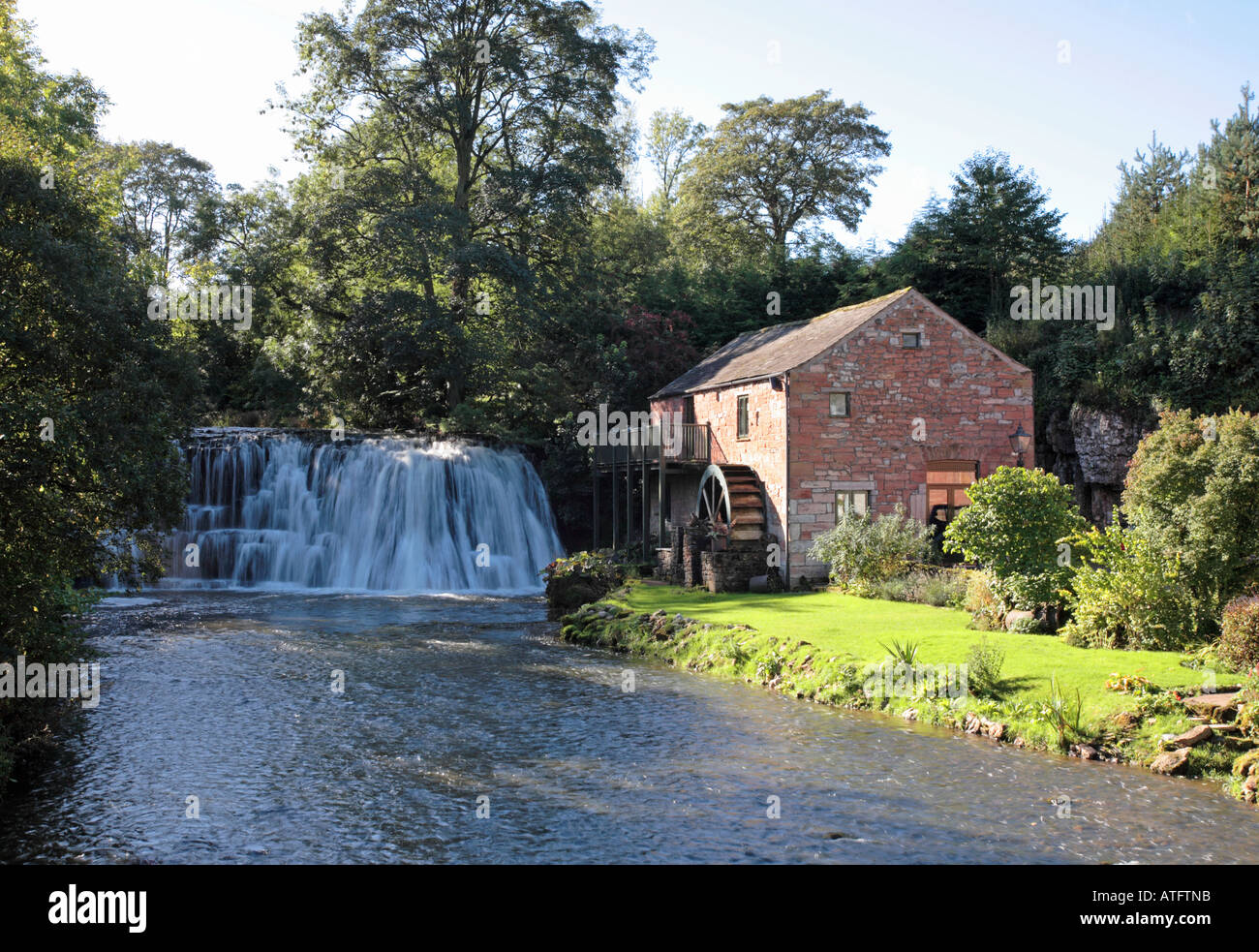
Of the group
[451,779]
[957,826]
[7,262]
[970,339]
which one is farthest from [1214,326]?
[7,262]

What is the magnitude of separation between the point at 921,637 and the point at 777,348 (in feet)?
49.8

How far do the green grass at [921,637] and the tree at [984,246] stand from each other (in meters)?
19.1

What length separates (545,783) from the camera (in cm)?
1052

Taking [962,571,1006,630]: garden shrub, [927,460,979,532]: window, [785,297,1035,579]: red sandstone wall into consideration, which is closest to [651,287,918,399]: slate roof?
[785,297,1035,579]: red sandstone wall

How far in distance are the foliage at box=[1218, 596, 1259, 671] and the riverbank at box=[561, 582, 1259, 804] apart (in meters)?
0.46

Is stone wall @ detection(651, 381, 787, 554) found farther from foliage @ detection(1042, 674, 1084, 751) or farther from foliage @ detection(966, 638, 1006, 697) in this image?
foliage @ detection(1042, 674, 1084, 751)

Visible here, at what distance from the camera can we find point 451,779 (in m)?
10.6

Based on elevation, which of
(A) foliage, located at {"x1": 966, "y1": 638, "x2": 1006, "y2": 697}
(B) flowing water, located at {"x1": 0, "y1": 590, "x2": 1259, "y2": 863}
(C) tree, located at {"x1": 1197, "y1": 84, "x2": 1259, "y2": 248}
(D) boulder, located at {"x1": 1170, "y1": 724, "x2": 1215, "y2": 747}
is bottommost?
(B) flowing water, located at {"x1": 0, "y1": 590, "x2": 1259, "y2": 863}

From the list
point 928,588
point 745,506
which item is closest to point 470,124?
point 745,506

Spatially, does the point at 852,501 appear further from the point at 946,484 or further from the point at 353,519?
the point at 353,519

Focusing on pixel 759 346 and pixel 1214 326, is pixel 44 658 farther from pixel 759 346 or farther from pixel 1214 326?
pixel 1214 326

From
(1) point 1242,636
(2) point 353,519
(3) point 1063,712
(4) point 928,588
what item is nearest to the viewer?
(3) point 1063,712

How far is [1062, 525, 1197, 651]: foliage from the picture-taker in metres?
13.5

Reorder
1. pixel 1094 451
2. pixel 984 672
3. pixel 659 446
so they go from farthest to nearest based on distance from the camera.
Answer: pixel 659 446
pixel 1094 451
pixel 984 672
